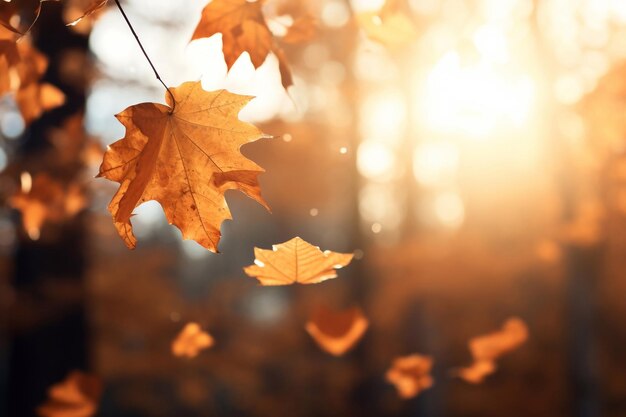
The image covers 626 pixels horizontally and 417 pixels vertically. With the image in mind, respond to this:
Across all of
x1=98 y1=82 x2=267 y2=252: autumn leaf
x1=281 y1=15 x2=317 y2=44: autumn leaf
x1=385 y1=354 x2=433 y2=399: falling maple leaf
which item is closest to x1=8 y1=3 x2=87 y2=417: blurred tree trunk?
x1=385 y1=354 x2=433 y2=399: falling maple leaf

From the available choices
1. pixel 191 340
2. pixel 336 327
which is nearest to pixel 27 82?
pixel 191 340

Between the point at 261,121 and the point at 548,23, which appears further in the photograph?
the point at 261,121

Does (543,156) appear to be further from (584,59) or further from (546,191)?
(546,191)

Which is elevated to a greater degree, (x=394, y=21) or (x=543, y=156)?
(x=543, y=156)

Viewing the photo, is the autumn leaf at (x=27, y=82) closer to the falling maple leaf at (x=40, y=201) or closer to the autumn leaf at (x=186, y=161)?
the falling maple leaf at (x=40, y=201)

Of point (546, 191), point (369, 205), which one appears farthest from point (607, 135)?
point (369, 205)

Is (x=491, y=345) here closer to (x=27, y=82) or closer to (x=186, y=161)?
(x=186, y=161)

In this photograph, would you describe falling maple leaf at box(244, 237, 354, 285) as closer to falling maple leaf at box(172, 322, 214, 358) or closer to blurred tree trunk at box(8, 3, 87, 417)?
falling maple leaf at box(172, 322, 214, 358)
